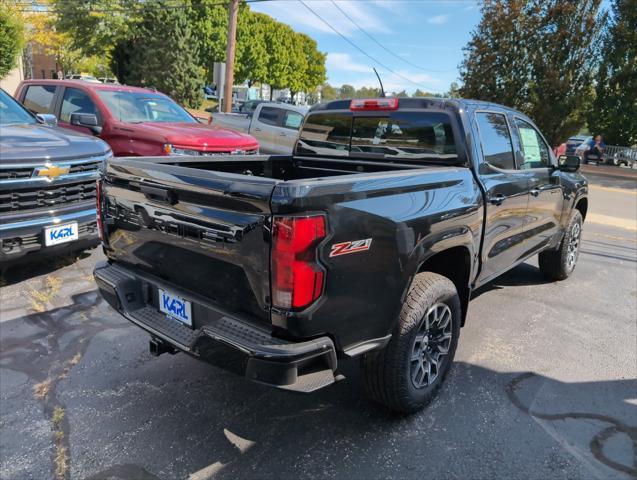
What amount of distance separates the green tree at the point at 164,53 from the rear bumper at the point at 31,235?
86.1ft

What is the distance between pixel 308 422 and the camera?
2996mm

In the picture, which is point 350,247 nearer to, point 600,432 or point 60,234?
point 600,432

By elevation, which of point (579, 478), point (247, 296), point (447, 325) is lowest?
point (579, 478)

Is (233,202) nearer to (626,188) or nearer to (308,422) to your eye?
(308,422)

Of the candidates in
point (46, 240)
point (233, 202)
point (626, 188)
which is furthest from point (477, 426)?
point (626, 188)

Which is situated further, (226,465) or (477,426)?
(477,426)

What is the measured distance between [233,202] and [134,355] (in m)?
2.00

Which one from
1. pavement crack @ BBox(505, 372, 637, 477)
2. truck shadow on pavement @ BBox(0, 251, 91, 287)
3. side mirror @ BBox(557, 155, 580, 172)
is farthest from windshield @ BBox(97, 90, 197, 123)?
pavement crack @ BBox(505, 372, 637, 477)

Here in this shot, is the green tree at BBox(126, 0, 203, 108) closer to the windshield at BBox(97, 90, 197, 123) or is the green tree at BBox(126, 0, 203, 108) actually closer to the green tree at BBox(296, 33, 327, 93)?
the windshield at BBox(97, 90, 197, 123)

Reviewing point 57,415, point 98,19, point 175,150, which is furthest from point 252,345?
point 98,19

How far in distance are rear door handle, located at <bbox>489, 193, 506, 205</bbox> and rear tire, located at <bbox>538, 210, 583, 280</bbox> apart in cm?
212

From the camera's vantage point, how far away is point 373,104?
3.94 meters

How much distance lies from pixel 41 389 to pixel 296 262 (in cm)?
216

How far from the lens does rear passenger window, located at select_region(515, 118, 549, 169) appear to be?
4363mm
